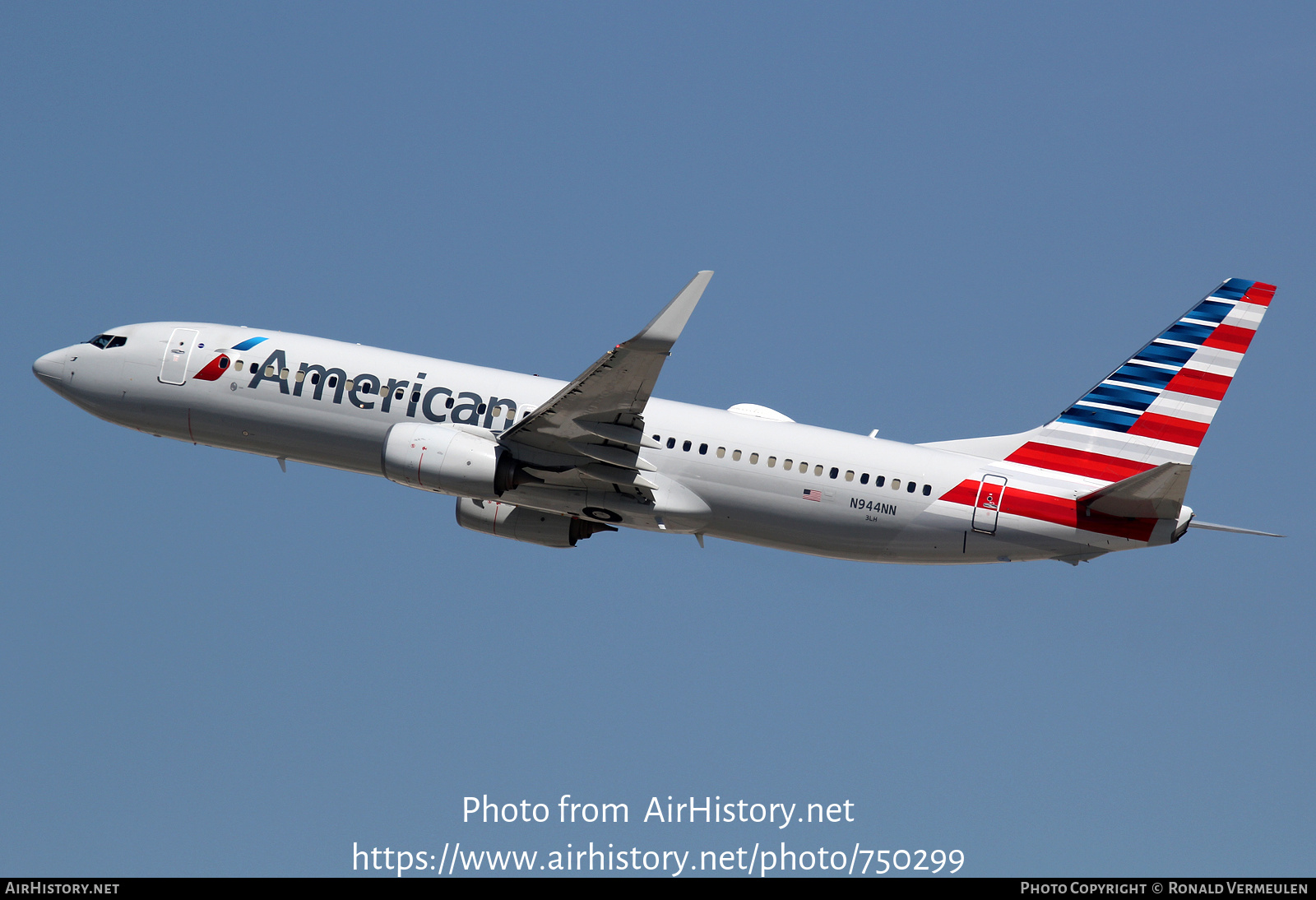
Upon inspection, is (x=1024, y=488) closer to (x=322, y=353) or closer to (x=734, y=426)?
(x=734, y=426)

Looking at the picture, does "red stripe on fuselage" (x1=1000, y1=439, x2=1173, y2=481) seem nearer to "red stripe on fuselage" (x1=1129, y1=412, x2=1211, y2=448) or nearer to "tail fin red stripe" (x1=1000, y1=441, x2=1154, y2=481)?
"tail fin red stripe" (x1=1000, y1=441, x2=1154, y2=481)

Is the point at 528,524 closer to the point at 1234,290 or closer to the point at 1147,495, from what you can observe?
the point at 1147,495

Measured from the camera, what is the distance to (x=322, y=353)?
40.7 metres

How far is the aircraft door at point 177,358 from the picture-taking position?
41.4 metres

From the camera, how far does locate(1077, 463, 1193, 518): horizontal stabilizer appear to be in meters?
34.7

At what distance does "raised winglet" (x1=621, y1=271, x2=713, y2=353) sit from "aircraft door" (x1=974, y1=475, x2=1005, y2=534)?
32.1ft

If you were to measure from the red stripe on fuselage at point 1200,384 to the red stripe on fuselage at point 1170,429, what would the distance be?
2.83ft

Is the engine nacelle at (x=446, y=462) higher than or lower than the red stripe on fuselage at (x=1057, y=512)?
higher

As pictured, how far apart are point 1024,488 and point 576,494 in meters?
12.0

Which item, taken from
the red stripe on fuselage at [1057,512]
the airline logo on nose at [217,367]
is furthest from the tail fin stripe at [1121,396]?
the airline logo on nose at [217,367]

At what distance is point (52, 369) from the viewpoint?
142 feet

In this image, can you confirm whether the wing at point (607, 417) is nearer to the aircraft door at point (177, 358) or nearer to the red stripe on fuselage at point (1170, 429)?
the aircraft door at point (177, 358)

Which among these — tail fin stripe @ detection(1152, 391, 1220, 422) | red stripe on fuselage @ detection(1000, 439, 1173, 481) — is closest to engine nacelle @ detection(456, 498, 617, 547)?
red stripe on fuselage @ detection(1000, 439, 1173, 481)

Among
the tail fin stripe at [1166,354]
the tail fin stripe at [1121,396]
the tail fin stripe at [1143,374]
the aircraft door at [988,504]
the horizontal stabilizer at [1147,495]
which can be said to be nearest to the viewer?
the horizontal stabilizer at [1147,495]
